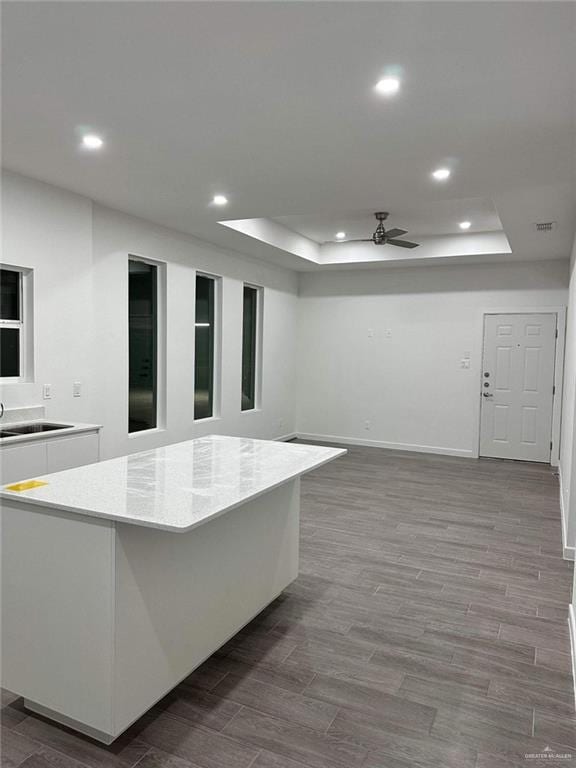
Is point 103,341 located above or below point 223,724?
above

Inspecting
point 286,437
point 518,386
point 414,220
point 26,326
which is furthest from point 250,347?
point 26,326

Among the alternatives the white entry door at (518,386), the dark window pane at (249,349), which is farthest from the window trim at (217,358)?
the white entry door at (518,386)

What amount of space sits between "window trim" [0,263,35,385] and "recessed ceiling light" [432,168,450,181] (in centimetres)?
304

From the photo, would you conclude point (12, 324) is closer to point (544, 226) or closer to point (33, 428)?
point (33, 428)

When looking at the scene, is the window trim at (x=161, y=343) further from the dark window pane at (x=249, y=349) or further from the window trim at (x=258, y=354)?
the window trim at (x=258, y=354)

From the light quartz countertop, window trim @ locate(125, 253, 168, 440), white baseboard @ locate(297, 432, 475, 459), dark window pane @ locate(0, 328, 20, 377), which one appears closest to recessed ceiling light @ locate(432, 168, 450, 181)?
the light quartz countertop

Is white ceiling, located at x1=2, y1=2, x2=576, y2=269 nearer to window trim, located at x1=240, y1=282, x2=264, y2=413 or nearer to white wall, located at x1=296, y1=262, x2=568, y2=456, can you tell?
white wall, located at x1=296, y1=262, x2=568, y2=456

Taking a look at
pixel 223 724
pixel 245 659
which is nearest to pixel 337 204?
pixel 245 659

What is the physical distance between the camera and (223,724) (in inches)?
81.9

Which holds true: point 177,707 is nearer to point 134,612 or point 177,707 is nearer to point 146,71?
point 134,612

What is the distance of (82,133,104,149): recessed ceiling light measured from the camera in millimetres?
3127

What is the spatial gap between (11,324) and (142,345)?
1750 millimetres

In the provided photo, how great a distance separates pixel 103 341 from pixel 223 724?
136 inches

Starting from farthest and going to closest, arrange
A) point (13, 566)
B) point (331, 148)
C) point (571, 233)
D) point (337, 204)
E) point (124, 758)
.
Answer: point (571, 233) < point (337, 204) < point (331, 148) < point (13, 566) < point (124, 758)
